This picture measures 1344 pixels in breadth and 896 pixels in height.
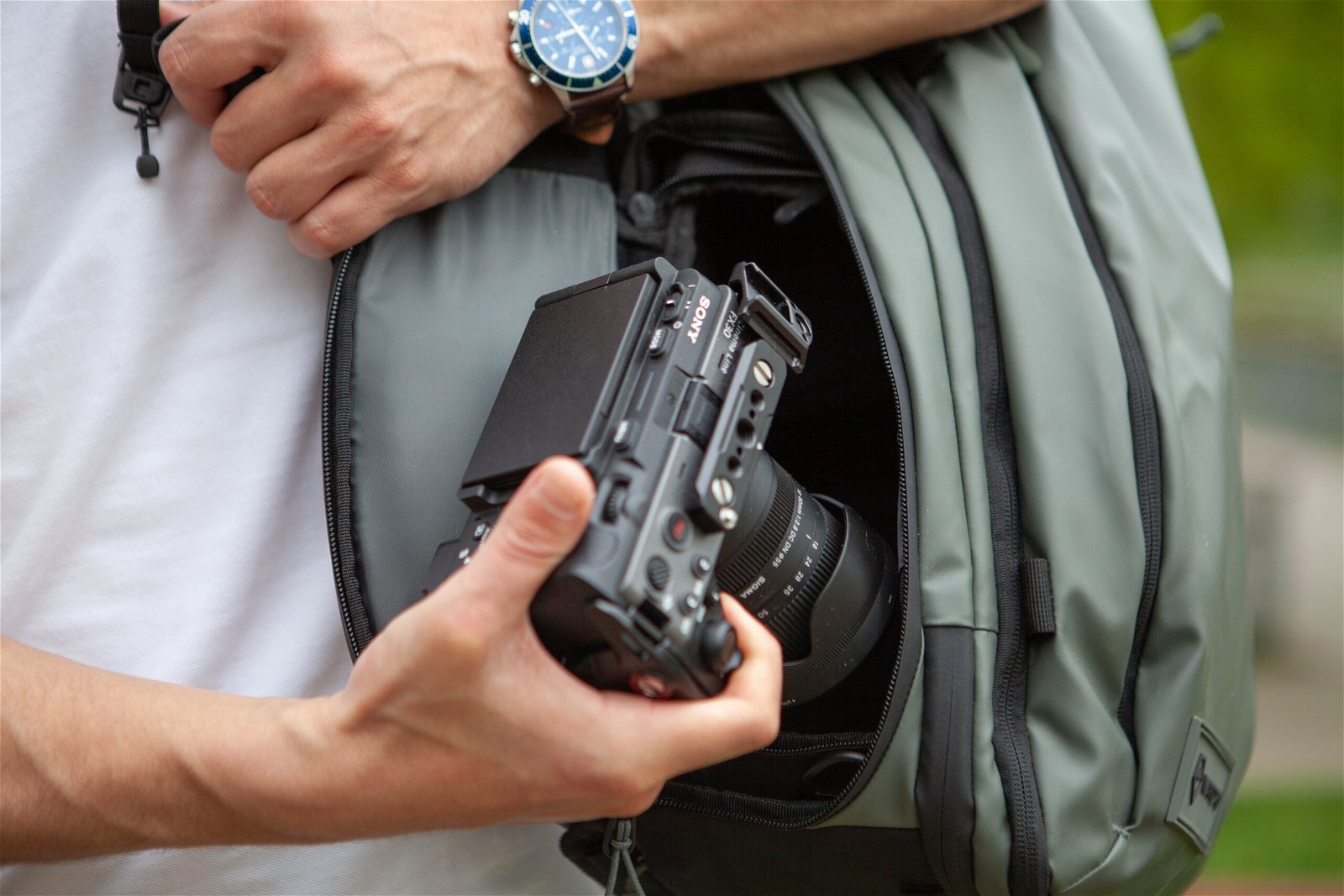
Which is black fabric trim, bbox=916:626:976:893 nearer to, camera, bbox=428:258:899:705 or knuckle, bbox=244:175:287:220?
camera, bbox=428:258:899:705

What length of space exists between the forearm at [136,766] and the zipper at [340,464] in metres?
0.12

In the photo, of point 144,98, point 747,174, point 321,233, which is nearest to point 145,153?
point 144,98

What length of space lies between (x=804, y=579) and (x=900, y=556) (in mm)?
85

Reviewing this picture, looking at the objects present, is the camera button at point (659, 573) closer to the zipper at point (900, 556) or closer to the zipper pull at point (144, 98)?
the zipper at point (900, 556)

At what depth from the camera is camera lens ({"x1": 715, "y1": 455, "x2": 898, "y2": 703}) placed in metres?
0.76

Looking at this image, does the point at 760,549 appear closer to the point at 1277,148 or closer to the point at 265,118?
the point at 265,118

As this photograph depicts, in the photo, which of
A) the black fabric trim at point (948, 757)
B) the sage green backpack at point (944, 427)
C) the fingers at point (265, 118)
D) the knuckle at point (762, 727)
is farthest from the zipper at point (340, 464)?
the black fabric trim at point (948, 757)

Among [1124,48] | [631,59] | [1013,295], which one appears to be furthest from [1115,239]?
[631,59]

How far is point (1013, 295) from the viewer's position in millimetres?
864

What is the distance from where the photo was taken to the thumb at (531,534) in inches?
22.2

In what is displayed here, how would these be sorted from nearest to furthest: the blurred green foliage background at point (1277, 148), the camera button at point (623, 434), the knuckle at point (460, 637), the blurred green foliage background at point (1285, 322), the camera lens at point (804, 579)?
the knuckle at point (460, 637)
the camera button at point (623, 434)
the camera lens at point (804, 579)
the blurred green foliage background at point (1285, 322)
the blurred green foliage background at point (1277, 148)

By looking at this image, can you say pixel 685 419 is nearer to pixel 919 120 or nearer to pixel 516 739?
pixel 516 739

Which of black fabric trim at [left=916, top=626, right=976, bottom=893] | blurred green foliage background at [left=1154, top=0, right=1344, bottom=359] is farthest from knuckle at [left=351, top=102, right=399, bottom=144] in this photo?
blurred green foliage background at [left=1154, top=0, right=1344, bottom=359]

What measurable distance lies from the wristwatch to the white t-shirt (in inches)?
9.5
